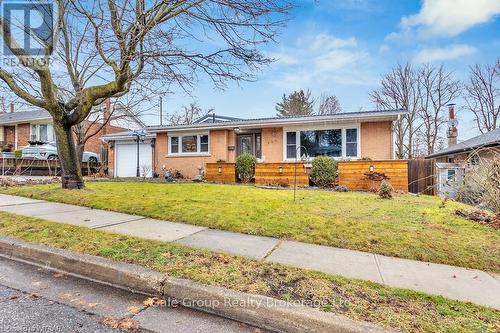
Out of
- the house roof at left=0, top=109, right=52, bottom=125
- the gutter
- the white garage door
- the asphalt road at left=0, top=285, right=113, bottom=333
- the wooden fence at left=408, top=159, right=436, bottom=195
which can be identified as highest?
the house roof at left=0, top=109, right=52, bottom=125

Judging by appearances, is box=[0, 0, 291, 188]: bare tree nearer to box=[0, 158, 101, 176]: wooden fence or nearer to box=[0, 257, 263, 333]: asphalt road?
box=[0, 257, 263, 333]: asphalt road

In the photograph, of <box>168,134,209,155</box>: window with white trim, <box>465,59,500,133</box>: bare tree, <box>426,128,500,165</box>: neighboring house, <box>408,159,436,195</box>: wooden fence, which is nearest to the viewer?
<box>426,128,500,165</box>: neighboring house

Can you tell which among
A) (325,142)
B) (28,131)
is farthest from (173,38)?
(28,131)

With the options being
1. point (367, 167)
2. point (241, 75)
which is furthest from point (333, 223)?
point (367, 167)

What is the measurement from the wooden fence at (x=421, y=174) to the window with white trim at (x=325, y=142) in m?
2.48

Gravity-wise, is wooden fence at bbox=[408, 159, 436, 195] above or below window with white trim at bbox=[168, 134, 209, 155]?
below

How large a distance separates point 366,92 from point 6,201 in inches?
1165

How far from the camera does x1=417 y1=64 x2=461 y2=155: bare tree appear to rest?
26.3 m

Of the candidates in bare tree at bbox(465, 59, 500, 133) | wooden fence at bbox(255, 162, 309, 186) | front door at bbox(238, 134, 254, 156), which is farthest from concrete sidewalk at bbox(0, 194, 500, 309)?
bare tree at bbox(465, 59, 500, 133)

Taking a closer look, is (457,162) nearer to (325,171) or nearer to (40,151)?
(325,171)

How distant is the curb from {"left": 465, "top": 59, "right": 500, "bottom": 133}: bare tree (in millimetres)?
31264

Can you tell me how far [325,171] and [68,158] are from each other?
29.5 ft
